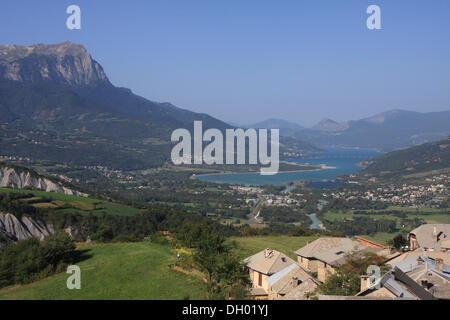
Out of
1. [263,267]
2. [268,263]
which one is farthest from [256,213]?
[263,267]

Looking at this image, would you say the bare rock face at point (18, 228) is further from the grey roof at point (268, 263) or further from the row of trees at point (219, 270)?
the grey roof at point (268, 263)

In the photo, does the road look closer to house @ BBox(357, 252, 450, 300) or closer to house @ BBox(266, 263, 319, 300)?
house @ BBox(266, 263, 319, 300)

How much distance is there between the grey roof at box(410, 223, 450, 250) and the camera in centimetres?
2480

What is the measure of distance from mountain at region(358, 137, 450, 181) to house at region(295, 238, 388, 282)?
4296 inches

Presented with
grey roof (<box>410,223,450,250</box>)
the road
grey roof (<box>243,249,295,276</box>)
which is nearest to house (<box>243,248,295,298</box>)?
grey roof (<box>243,249,295,276</box>)

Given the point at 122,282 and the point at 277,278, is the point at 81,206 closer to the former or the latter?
the point at 122,282

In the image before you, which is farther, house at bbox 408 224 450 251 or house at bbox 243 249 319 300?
house at bbox 408 224 450 251

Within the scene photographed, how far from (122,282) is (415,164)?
143349 millimetres

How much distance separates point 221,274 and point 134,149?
170 meters

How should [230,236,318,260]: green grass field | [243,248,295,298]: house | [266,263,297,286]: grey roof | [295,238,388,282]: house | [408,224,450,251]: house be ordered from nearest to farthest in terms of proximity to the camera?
[266,263,297,286]: grey roof < [243,248,295,298]: house < [295,238,388,282]: house < [408,224,450,251]: house < [230,236,318,260]: green grass field

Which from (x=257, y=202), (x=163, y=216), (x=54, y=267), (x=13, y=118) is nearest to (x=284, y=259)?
(x=54, y=267)

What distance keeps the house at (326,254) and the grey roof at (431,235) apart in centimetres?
326

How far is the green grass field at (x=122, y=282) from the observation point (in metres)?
A: 17.1

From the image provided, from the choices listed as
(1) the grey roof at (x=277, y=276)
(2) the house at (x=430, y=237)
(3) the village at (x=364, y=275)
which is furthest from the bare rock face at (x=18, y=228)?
(2) the house at (x=430, y=237)
